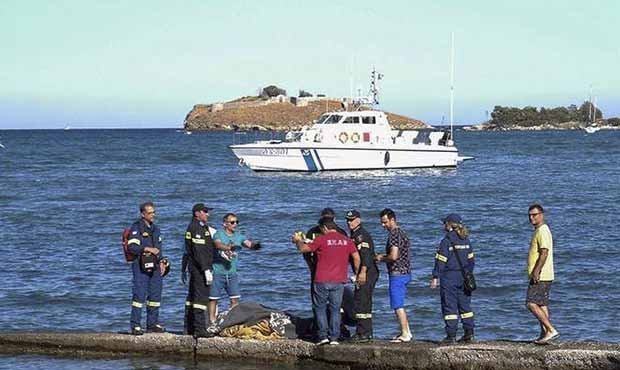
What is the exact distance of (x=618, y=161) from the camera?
239ft

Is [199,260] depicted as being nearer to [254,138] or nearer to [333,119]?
[333,119]

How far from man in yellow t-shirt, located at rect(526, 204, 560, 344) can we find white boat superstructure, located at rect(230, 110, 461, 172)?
41802mm

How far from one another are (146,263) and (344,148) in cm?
4206

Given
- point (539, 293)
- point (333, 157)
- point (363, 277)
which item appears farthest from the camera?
point (333, 157)

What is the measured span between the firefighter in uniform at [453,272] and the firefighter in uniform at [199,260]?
2.69 meters

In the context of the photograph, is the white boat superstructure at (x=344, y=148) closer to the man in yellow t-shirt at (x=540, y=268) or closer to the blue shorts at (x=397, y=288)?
the blue shorts at (x=397, y=288)

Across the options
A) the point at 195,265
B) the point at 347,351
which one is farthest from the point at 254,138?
the point at 347,351

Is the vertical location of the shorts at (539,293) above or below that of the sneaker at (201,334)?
above

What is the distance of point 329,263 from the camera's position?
12422 millimetres

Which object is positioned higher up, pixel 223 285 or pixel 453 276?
pixel 453 276

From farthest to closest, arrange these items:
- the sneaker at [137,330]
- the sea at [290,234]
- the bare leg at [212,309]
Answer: the sea at [290,234] → the bare leg at [212,309] → the sneaker at [137,330]

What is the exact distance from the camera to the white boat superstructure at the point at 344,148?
54.7 m

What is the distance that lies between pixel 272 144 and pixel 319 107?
12194 centimetres

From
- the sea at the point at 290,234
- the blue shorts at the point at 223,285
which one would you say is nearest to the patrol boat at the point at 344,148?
the sea at the point at 290,234
